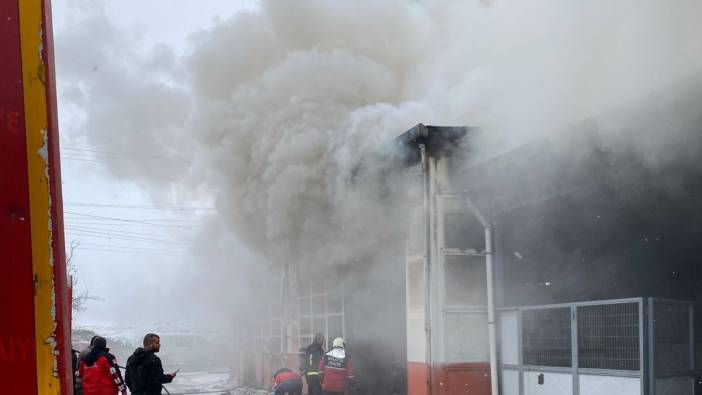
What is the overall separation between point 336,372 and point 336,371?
12 mm

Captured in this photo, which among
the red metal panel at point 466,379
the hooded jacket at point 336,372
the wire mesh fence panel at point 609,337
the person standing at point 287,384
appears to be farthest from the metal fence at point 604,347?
the person standing at point 287,384

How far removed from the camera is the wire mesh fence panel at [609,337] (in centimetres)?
626

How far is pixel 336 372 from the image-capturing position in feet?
28.9

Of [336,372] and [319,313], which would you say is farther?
[319,313]

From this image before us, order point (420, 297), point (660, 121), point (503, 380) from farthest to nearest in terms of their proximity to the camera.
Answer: point (420, 297)
point (503, 380)
point (660, 121)

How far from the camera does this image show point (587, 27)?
22.7 ft

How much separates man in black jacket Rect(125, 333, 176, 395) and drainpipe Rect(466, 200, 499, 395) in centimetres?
351

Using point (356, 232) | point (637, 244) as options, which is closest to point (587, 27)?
point (637, 244)

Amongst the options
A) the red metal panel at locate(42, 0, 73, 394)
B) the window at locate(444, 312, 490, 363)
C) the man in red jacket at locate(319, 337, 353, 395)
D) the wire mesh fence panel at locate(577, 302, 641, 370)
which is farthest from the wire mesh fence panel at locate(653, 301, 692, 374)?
the red metal panel at locate(42, 0, 73, 394)

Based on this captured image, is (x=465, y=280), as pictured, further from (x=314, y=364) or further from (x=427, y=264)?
(x=314, y=364)

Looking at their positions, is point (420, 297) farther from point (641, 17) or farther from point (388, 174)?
point (641, 17)

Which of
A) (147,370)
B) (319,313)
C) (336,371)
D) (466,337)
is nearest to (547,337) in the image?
(466,337)

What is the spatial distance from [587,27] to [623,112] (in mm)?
1443

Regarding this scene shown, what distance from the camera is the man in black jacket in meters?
6.73
